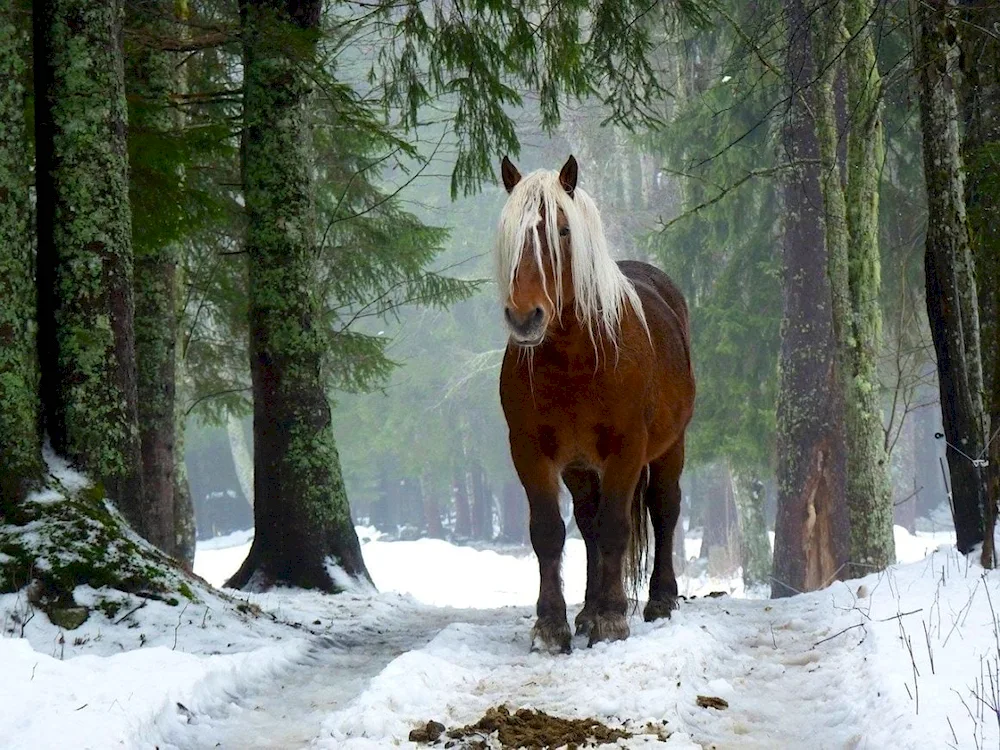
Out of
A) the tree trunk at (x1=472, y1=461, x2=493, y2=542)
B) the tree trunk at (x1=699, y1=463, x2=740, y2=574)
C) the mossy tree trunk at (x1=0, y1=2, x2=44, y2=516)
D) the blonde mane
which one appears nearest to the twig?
the blonde mane

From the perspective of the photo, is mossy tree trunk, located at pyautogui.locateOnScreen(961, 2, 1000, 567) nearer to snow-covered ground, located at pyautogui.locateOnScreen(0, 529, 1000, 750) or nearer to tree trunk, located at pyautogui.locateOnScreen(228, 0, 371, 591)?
snow-covered ground, located at pyautogui.locateOnScreen(0, 529, 1000, 750)

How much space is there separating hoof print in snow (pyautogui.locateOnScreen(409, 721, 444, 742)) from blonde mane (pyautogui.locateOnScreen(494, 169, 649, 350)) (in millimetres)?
2350

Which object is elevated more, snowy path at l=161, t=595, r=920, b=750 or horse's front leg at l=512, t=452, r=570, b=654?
horse's front leg at l=512, t=452, r=570, b=654

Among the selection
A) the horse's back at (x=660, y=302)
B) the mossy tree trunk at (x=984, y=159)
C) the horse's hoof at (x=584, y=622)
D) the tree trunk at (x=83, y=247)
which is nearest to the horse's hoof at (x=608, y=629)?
the horse's hoof at (x=584, y=622)

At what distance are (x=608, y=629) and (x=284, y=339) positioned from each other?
415 centimetres

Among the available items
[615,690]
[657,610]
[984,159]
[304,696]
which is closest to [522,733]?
[615,690]

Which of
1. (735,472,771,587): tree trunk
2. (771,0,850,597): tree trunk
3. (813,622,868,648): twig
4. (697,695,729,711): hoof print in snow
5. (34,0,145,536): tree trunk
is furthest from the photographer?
(735,472,771,587): tree trunk

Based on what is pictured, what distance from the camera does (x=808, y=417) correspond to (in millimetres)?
17156

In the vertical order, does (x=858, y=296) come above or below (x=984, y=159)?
below

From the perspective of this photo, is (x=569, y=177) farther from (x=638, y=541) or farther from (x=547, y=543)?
(x=638, y=541)

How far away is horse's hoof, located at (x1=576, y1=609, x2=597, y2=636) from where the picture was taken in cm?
657

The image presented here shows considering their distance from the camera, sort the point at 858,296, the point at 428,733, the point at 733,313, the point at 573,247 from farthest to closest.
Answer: the point at 733,313 < the point at 858,296 < the point at 573,247 < the point at 428,733

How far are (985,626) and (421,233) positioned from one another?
11669 millimetres

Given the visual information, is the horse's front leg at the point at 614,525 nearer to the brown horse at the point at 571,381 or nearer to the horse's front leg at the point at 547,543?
the brown horse at the point at 571,381
